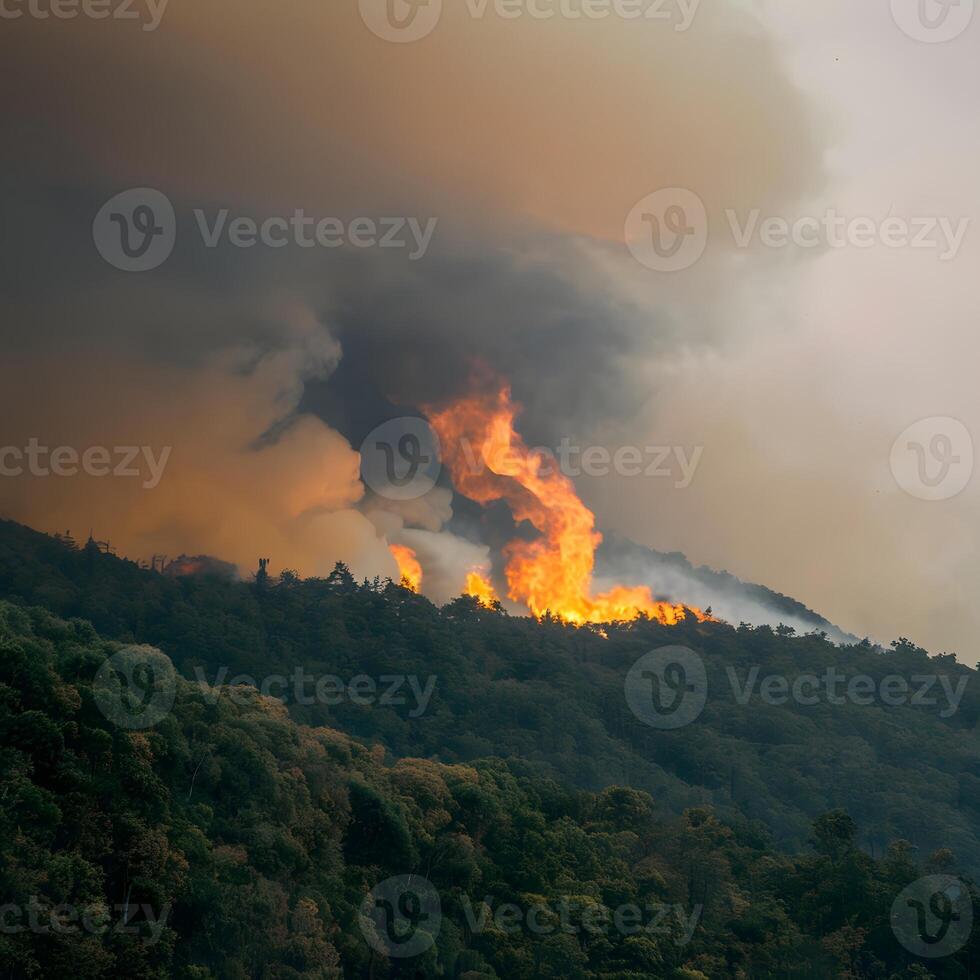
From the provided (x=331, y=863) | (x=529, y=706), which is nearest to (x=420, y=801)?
(x=331, y=863)

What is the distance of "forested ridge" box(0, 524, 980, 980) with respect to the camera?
2095 inches

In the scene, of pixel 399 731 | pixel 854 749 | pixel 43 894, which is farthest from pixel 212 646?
pixel 43 894

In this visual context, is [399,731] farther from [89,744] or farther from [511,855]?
[89,744]

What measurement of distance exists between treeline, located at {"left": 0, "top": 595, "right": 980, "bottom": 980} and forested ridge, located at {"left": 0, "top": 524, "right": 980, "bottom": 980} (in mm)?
137

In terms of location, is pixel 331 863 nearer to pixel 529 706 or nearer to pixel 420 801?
pixel 420 801

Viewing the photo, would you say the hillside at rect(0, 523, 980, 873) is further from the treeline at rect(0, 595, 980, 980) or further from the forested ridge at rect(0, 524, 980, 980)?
the treeline at rect(0, 595, 980, 980)

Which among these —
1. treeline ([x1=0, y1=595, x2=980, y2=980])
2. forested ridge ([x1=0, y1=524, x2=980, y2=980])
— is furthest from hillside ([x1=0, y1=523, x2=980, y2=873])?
treeline ([x1=0, y1=595, x2=980, y2=980])

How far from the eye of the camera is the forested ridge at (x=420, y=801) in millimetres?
53219

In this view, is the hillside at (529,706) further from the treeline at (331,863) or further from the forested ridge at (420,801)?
the treeline at (331,863)

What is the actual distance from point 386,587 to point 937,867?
8006cm

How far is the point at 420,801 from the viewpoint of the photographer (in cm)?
7675

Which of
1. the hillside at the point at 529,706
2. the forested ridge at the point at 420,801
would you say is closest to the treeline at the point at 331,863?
the forested ridge at the point at 420,801

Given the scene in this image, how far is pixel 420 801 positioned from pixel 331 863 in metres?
10.3

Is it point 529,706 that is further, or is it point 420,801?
point 529,706
